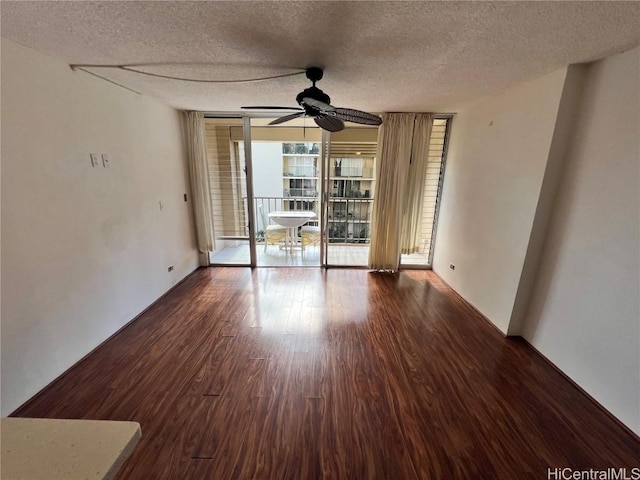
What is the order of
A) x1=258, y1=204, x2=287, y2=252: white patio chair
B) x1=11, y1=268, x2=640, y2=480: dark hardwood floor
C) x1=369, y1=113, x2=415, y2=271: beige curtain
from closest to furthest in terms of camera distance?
1. x1=11, y1=268, x2=640, y2=480: dark hardwood floor
2. x1=369, y1=113, x2=415, y2=271: beige curtain
3. x1=258, y1=204, x2=287, y2=252: white patio chair

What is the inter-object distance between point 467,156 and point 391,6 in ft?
7.97

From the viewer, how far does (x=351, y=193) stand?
446cm

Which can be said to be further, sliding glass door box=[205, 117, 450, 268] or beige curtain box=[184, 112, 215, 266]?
sliding glass door box=[205, 117, 450, 268]

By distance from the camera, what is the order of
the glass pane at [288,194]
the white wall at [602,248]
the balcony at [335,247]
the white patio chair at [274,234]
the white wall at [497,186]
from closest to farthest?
the white wall at [602,248], the white wall at [497,186], the balcony at [335,247], the glass pane at [288,194], the white patio chair at [274,234]

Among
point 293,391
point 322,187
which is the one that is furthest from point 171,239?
point 293,391

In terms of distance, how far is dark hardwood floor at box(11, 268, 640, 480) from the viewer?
1416 mm

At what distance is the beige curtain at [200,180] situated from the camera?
11.5 feet

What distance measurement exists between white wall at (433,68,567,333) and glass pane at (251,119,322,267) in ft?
6.76

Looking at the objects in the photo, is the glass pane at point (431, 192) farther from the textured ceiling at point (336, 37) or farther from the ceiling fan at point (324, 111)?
the ceiling fan at point (324, 111)

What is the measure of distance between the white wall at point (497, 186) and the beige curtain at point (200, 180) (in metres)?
3.42

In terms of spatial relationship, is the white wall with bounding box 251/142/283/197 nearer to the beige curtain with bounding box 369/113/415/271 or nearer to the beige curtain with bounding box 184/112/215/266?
the beige curtain with bounding box 184/112/215/266

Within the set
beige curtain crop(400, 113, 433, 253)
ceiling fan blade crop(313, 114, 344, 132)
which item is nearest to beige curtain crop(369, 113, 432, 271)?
beige curtain crop(400, 113, 433, 253)

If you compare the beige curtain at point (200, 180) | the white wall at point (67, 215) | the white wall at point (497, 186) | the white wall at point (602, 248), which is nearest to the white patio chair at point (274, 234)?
the beige curtain at point (200, 180)

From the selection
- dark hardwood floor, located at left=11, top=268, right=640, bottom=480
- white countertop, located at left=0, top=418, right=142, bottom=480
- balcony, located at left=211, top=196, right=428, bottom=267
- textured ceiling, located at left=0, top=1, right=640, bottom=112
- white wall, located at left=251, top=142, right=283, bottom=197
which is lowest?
dark hardwood floor, located at left=11, top=268, right=640, bottom=480
